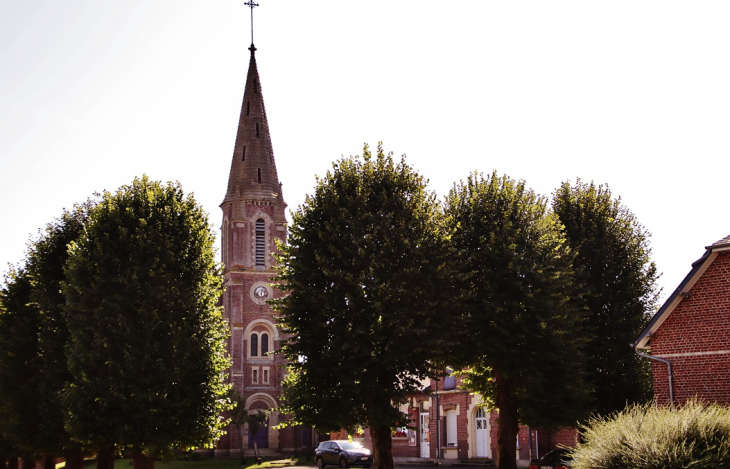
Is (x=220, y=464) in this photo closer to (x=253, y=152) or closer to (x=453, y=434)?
(x=453, y=434)

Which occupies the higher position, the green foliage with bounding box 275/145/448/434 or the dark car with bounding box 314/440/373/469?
the green foliage with bounding box 275/145/448/434

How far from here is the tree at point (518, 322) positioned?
26719 millimetres

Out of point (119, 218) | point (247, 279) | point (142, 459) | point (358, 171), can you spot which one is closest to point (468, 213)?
point (358, 171)

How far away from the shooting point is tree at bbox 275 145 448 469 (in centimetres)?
2500

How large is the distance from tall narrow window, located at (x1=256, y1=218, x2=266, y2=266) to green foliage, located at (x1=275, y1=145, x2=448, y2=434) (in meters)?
40.8

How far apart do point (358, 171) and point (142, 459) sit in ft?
44.0

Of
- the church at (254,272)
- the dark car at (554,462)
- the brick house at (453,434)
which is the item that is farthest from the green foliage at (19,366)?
the church at (254,272)

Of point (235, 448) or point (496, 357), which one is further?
point (235, 448)

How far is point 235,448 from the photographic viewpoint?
2500 inches

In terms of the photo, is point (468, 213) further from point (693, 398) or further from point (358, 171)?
point (693, 398)

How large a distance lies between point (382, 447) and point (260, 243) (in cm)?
4417

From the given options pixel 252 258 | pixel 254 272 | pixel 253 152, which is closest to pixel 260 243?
pixel 252 258

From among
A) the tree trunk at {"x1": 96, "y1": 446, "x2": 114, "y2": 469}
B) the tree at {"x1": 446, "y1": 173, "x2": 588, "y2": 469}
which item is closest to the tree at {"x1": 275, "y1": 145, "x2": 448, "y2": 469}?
the tree at {"x1": 446, "y1": 173, "x2": 588, "y2": 469}

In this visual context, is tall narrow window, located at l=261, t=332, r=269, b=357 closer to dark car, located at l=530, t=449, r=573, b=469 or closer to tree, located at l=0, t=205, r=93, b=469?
tree, located at l=0, t=205, r=93, b=469
